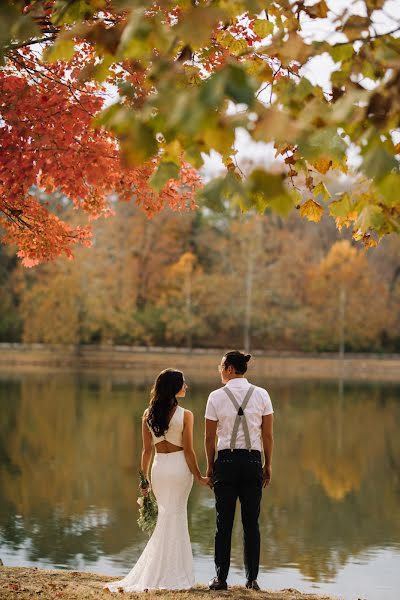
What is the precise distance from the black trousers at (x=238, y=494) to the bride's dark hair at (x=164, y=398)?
1.56 ft

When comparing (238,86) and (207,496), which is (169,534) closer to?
(238,86)

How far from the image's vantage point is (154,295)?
5566cm

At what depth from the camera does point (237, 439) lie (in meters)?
5.92

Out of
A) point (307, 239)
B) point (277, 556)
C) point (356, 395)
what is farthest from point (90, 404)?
point (307, 239)

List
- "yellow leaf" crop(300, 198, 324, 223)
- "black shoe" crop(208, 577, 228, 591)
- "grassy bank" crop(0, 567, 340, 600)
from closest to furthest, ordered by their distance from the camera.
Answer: "yellow leaf" crop(300, 198, 324, 223) < "grassy bank" crop(0, 567, 340, 600) < "black shoe" crop(208, 577, 228, 591)

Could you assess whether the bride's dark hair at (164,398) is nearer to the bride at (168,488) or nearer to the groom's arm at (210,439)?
the bride at (168,488)

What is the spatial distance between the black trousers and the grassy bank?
0.20m

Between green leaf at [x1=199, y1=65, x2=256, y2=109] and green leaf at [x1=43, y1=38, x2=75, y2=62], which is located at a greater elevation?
green leaf at [x1=43, y1=38, x2=75, y2=62]

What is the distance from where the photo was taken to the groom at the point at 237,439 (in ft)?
19.4

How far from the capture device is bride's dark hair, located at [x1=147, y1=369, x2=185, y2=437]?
6.20 meters

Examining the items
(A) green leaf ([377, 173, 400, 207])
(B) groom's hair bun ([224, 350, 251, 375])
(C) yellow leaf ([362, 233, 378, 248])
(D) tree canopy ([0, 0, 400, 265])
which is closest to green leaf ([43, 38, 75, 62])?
(D) tree canopy ([0, 0, 400, 265])

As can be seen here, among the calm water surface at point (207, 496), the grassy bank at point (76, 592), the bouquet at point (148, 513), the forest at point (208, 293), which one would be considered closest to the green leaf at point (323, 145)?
the grassy bank at point (76, 592)

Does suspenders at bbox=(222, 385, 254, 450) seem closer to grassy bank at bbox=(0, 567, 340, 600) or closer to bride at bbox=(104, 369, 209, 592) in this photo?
bride at bbox=(104, 369, 209, 592)

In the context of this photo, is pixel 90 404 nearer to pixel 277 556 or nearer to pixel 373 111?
pixel 277 556
